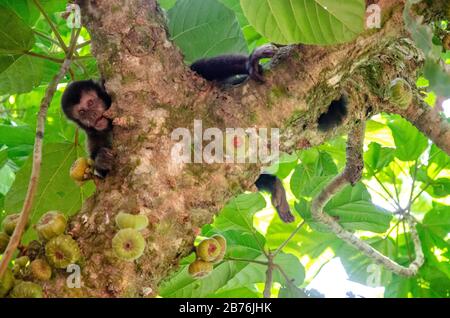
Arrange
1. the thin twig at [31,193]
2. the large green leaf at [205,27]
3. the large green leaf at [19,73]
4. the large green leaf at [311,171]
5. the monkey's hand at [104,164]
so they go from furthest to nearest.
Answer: the large green leaf at [311,171], the large green leaf at [205,27], the large green leaf at [19,73], the monkey's hand at [104,164], the thin twig at [31,193]

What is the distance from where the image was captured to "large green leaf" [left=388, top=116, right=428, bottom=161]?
3135 millimetres

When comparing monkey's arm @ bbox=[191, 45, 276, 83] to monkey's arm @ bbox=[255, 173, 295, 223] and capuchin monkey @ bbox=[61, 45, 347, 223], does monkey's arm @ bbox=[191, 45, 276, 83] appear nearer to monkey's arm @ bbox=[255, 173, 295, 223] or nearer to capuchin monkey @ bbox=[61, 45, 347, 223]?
capuchin monkey @ bbox=[61, 45, 347, 223]

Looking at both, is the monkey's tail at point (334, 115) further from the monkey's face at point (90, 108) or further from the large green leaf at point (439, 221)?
the large green leaf at point (439, 221)

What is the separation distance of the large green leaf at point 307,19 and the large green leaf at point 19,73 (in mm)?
1128

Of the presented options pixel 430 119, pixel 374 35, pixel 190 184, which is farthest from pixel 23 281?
pixel 430 119

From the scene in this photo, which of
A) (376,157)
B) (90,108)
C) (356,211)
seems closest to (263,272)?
(356,211)

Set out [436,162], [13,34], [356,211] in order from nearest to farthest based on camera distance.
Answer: [13,34]
[356,211]
[436,162]

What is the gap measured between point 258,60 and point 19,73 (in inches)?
42.6

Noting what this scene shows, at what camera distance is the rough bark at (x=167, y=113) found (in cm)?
142

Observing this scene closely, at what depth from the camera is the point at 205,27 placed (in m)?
2.30

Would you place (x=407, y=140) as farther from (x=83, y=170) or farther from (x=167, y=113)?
(x=83, y=170)

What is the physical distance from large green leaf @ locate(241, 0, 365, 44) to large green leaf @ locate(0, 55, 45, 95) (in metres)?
1.13

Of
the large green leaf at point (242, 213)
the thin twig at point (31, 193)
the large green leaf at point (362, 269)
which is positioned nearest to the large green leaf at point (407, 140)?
the large green leaf at point (362, 269)
